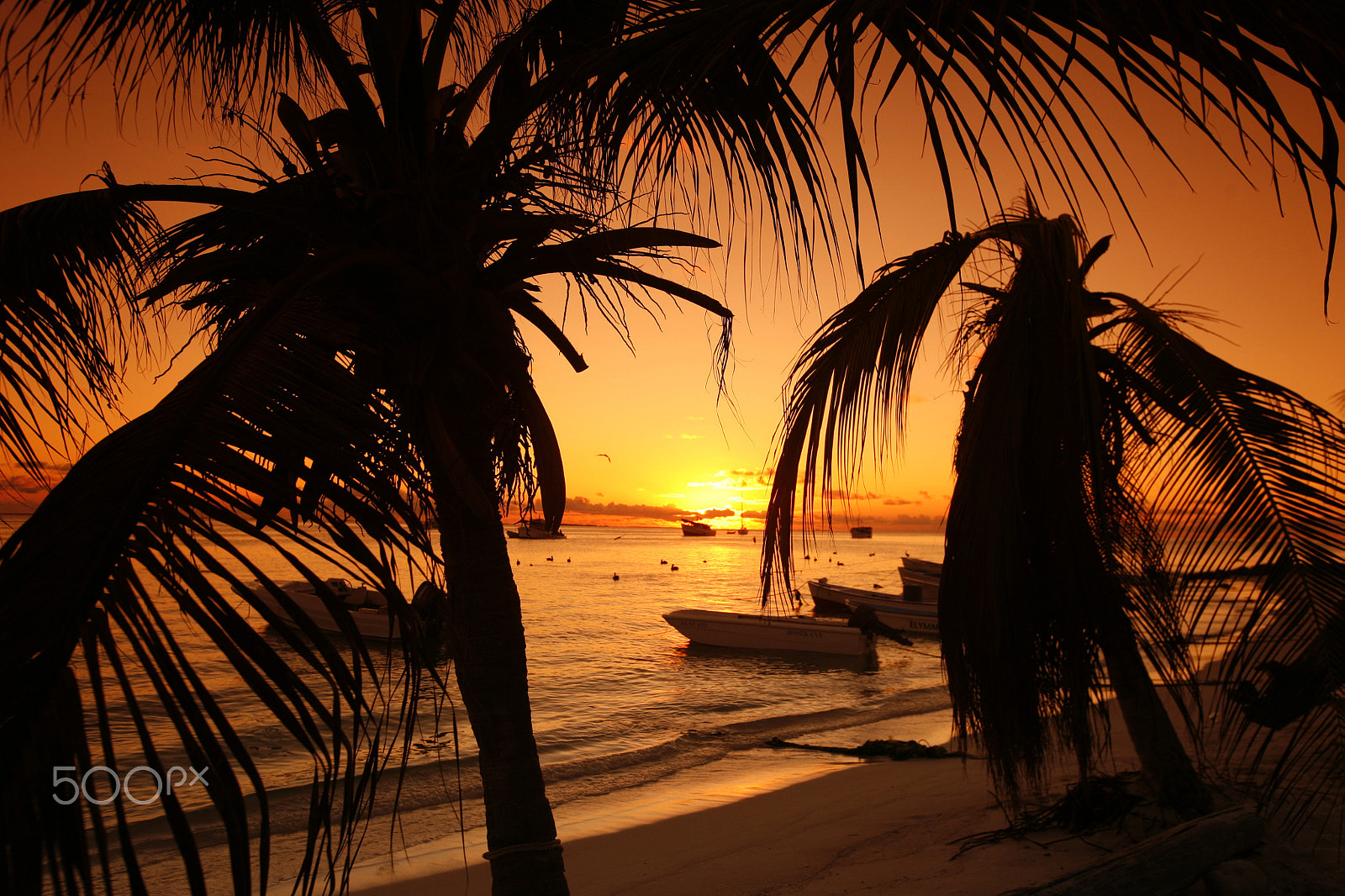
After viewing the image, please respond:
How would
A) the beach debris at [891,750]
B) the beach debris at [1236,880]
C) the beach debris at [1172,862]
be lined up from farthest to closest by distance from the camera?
the beach debris at [891,750]
the beach debris at [1236,880]
the beach debris at [1172,862]

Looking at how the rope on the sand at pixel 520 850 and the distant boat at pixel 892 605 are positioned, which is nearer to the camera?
the rope on the sand at pixel 520 850

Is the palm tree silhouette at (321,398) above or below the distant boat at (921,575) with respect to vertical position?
above

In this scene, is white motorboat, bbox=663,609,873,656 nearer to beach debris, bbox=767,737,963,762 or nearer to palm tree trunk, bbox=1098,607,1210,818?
beach debris, bbox=767,737,963,762

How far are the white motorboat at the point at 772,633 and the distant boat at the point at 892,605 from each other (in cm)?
391

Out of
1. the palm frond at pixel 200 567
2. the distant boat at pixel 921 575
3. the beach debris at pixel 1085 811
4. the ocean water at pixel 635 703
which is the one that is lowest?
the ocean water at pixel 635 703

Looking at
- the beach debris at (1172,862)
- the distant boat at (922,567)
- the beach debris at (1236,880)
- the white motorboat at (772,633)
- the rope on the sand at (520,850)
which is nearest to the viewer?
the rope on the sand at (520,850)

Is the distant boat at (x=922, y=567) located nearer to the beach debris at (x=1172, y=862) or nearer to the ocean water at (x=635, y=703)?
the ocean water at (x=635, y=703)

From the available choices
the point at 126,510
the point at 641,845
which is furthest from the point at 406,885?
the point at 126,510

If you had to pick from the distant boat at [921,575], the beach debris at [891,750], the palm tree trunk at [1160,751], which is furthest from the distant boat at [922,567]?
the palm tree trunk at [1160,751]

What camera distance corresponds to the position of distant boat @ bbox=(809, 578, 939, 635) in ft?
90.5

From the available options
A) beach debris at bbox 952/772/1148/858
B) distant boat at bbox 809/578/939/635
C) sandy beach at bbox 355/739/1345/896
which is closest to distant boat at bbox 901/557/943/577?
distant boat at bbox 809/578/939/635

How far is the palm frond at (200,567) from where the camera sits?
3.59 feet

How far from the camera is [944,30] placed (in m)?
1.59

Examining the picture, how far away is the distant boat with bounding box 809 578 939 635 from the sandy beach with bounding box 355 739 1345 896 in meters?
17.3
